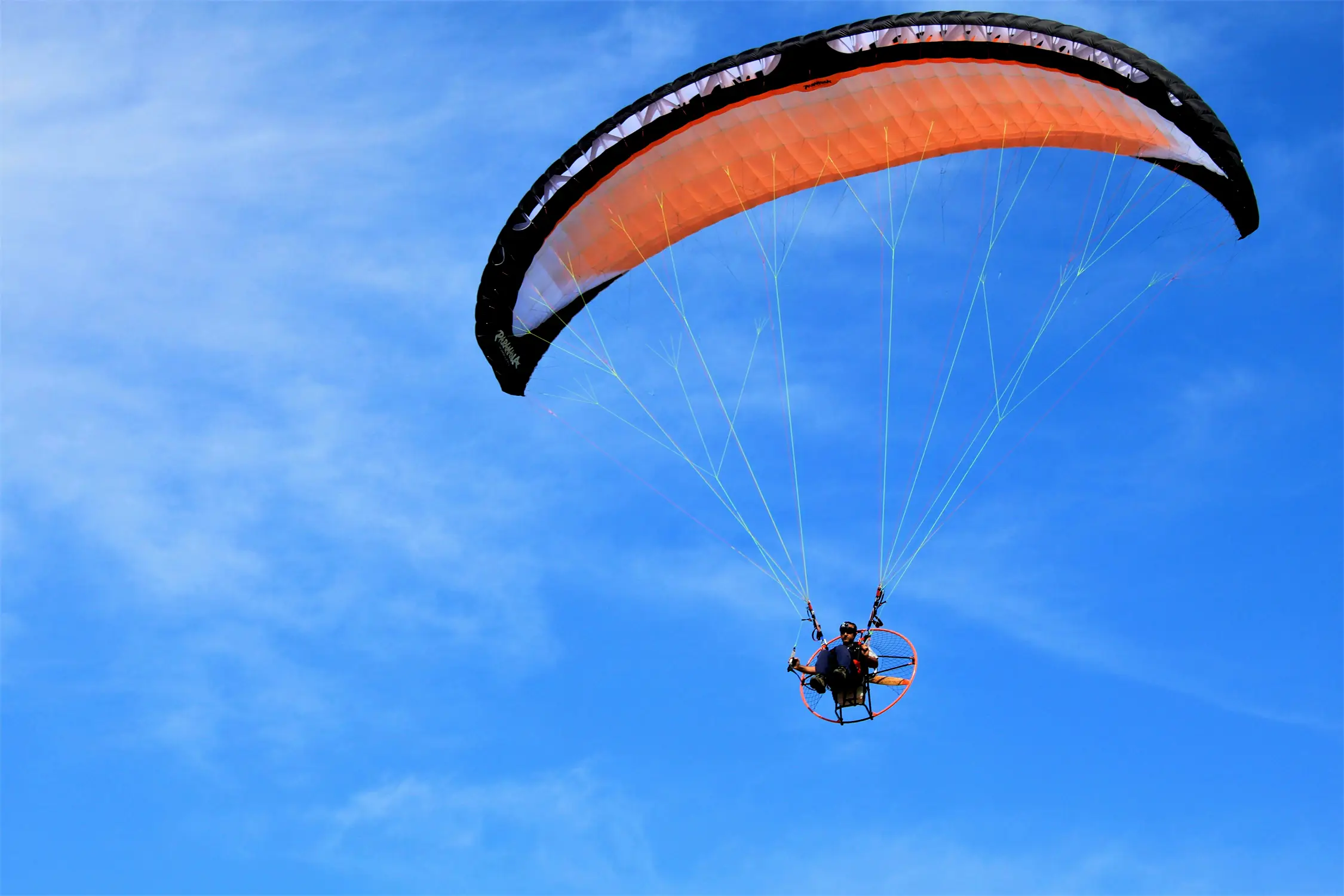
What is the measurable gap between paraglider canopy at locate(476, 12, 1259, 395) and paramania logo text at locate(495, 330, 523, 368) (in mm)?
23

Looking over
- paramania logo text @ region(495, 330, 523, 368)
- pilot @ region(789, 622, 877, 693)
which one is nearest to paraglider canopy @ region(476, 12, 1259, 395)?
paramania logo text @ region(495, 330, 523, 368)

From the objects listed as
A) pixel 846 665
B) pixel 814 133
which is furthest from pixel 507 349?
pixel 846 665

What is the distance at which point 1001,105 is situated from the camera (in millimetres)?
18406

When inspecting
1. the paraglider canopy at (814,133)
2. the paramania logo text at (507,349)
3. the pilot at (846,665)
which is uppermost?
the paraglider canopy at (814,133)

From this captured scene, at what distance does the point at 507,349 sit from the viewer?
2005cm

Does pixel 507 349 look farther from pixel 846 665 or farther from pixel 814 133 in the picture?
pixel 846 665

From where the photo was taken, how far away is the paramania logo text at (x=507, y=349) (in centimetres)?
1991

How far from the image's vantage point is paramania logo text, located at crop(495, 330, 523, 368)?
19.9 metres

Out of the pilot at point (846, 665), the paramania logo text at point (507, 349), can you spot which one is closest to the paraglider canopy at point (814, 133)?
the paramania logo text at point (507, 349)

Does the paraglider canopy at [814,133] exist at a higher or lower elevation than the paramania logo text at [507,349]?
higher

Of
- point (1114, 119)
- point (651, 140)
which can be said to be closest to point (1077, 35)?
point (1114, 119)

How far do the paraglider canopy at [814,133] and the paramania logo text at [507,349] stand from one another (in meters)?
0.02

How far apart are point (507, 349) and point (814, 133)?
4646 millimetres

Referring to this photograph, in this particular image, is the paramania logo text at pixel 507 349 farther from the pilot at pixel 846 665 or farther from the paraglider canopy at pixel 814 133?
the pilot at pixel 846 665
